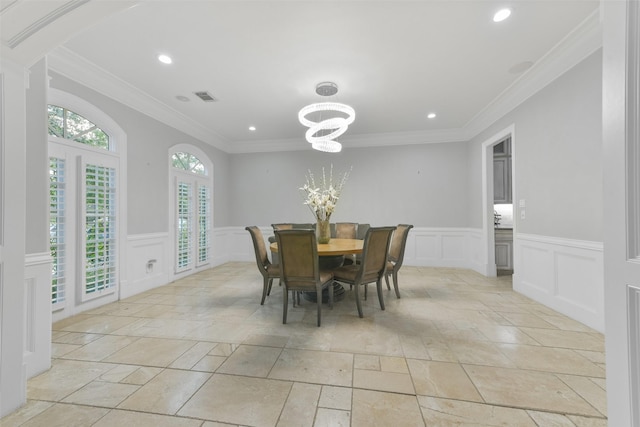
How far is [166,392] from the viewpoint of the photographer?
63.2 inches

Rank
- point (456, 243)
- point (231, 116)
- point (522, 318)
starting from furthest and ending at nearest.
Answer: point (456, 243), point (231, 116), point (522, 318)

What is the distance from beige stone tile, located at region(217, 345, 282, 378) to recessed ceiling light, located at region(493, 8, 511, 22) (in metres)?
3.49

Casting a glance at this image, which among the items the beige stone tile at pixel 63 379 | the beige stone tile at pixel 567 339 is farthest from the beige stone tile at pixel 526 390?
the beige stone tile at pixel 63 379

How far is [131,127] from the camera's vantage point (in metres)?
3.66

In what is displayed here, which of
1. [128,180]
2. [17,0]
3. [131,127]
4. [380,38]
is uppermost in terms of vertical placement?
[380,38]

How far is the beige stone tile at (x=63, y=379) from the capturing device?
1.60 m

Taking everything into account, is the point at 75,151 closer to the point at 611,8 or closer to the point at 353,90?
the point at 353,90

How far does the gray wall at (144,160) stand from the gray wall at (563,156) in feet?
18.2

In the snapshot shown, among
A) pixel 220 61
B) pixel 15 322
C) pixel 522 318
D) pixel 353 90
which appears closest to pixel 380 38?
pixel 353 90

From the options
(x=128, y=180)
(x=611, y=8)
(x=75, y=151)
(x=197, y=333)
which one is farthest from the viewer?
(x=128, y=180)

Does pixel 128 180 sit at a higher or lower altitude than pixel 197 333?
higher

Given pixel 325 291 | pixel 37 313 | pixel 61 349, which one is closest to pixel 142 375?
pixel 37 313

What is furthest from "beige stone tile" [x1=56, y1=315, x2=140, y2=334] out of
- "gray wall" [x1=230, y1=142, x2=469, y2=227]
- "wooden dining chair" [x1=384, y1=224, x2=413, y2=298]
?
"gray wall" [x1=230, y1=142, x2=469, y2=227]

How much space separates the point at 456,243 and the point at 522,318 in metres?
2.80
